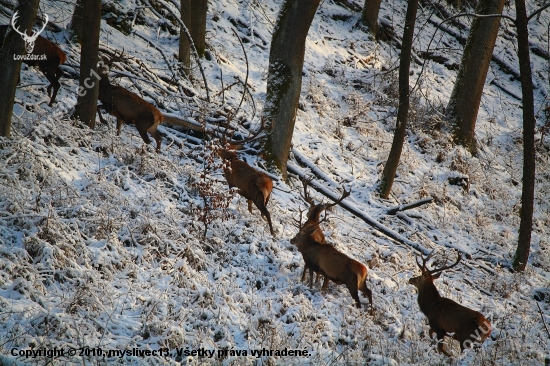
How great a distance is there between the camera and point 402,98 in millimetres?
10484

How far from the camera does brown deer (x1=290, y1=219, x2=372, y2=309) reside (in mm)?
6746

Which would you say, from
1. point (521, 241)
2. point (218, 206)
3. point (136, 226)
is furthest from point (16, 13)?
point (521, 241)

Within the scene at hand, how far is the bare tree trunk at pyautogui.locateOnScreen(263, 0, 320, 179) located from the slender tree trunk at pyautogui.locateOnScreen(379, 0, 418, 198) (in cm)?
236

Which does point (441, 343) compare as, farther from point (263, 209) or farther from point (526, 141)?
point (526, 141)

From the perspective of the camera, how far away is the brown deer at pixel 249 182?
25.6ft

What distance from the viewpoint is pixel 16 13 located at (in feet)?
20.4

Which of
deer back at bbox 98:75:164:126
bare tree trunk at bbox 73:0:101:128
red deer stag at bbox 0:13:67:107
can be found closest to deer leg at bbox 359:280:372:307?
deer back at bbox 98:75:164:126

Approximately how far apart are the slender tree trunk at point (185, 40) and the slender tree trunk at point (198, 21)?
0.82 feet

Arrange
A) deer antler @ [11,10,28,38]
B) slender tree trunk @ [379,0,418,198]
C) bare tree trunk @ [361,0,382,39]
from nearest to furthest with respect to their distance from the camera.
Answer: deer antler @ [11,10,28,38], slender tree trunk @ [379,0,418,198], bare tree trunk @ [361,0,382,39]

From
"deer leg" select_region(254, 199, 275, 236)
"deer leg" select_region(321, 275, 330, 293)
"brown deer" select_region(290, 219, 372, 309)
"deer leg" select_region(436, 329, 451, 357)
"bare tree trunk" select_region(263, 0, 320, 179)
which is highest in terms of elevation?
"bare tree trunk" select_region(263, 0, 320, 179)

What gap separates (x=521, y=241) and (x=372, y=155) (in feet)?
14.0

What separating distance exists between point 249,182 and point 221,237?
1.19 metres

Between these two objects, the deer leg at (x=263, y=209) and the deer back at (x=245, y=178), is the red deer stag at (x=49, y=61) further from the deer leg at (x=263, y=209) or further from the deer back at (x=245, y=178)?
the deer leg at (x=263, y=209)

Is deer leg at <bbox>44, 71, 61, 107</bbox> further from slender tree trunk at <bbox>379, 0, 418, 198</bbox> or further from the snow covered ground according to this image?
slender tree trunk at <bbox>379, 0, 418, 198</bbox>
